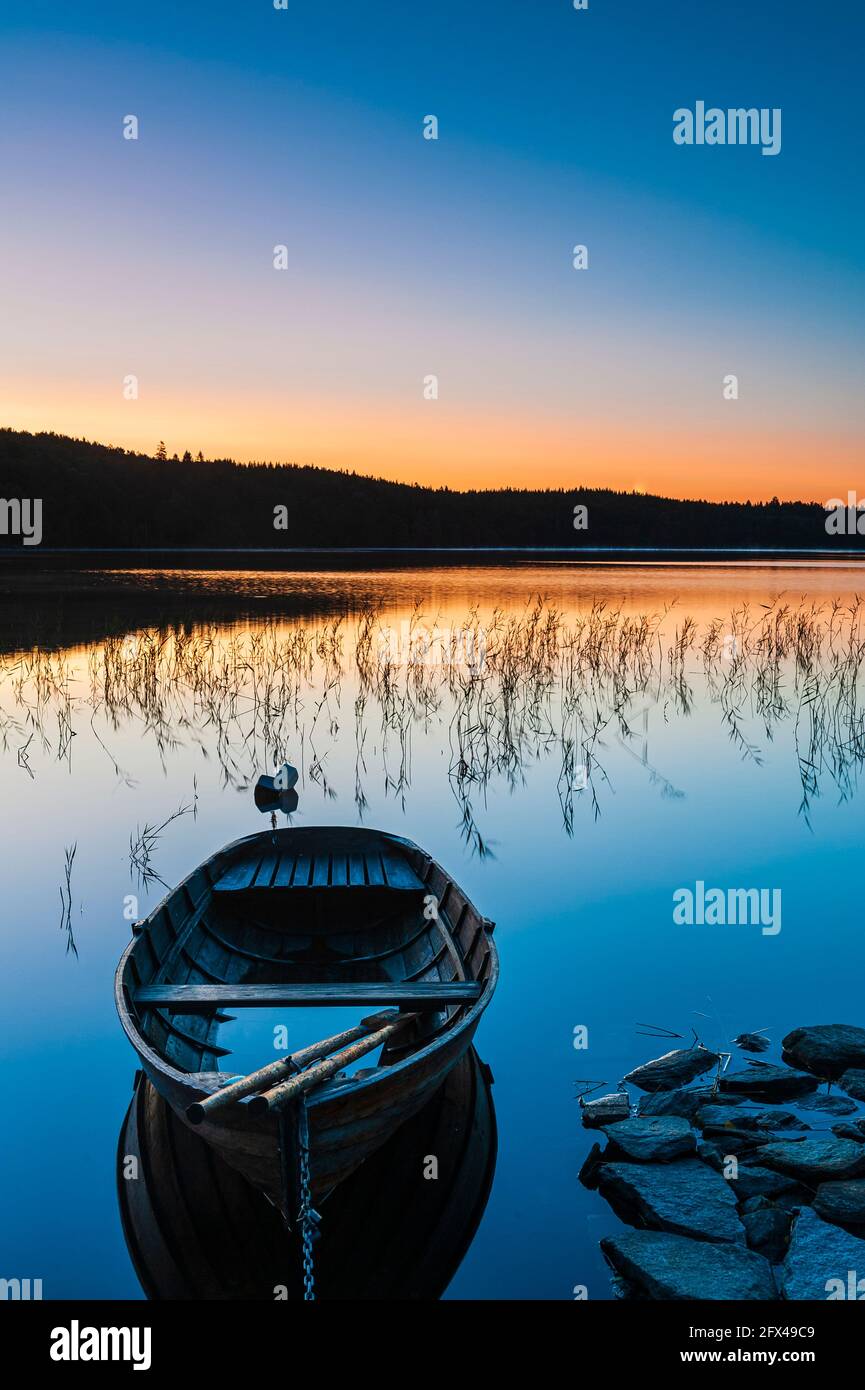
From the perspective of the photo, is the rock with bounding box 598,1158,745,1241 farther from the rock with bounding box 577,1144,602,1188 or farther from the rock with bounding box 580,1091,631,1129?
the rock with bounding box 580,1091,631,1129

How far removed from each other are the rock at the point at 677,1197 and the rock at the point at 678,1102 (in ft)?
1.55

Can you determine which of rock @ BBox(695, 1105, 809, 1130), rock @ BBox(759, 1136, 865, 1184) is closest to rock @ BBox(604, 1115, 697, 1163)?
rock @ BBox(695, 1105, 809, 1130)

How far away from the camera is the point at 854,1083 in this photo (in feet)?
19.2

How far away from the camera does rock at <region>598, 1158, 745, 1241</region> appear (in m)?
4.43

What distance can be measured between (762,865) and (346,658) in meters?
11.9

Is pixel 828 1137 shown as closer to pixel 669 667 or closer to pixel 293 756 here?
Answer: pixel 293 756

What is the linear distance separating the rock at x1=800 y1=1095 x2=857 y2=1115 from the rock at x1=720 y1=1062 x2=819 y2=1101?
0.08m

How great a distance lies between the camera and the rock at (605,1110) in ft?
18.3

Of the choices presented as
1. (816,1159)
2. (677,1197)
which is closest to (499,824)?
(816,1159)

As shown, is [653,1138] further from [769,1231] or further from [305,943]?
[305,943]

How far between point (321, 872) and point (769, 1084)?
3.89 m
